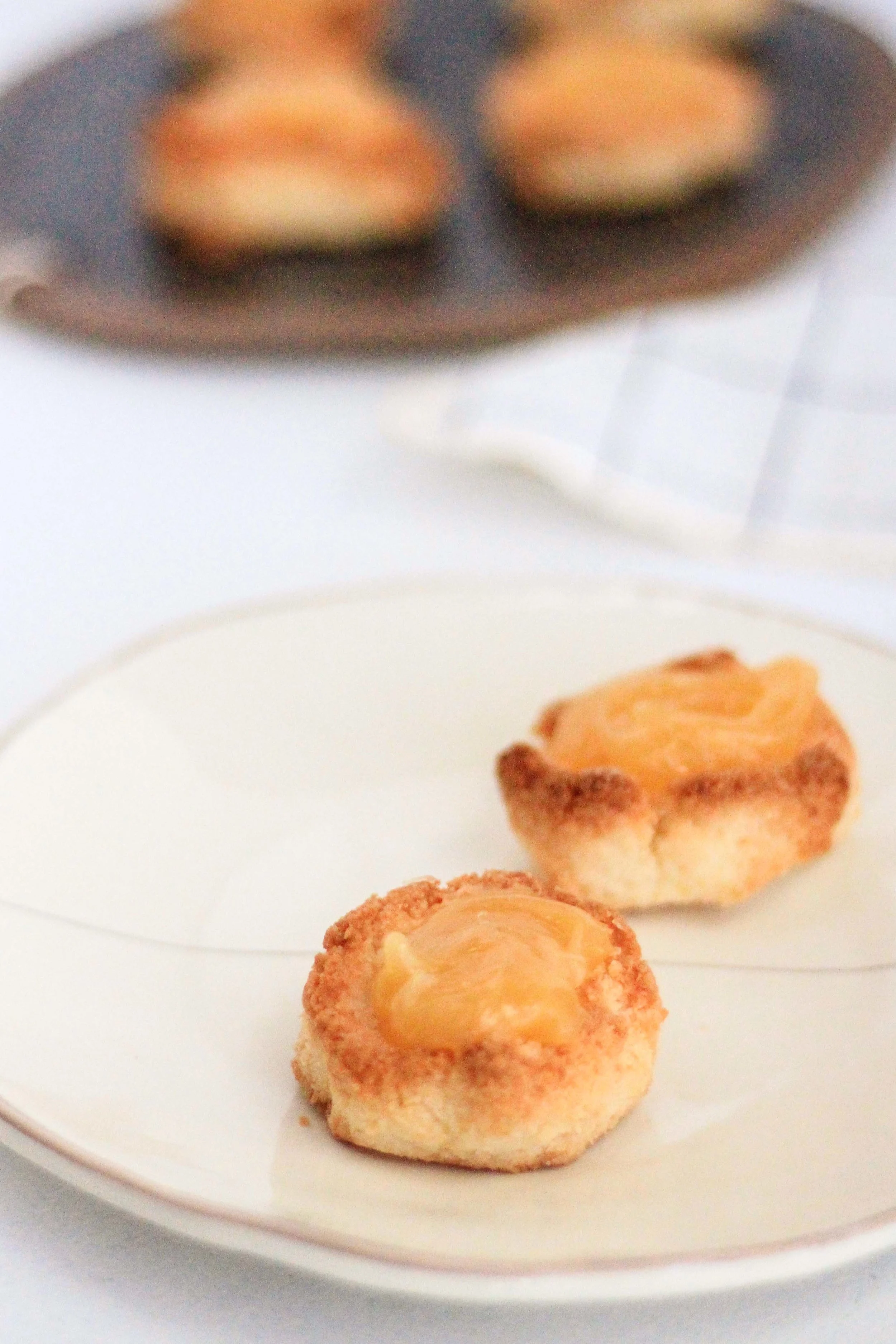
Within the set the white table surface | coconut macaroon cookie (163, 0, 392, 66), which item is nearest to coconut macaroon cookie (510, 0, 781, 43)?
coconut macaroon cookie (163, 0, 392, 66)

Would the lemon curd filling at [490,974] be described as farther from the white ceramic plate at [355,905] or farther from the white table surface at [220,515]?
the white table surface at [220,515]

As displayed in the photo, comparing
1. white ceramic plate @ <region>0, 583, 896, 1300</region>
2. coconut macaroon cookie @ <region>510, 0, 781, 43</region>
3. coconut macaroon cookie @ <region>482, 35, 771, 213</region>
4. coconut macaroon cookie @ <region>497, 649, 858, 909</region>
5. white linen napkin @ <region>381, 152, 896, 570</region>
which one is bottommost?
white ceramic plate @ <region>0, 583, 896, 1300</region>

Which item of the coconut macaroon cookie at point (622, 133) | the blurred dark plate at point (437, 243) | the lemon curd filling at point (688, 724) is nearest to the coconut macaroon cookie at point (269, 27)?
the blurred dark plate at point (437, 243)

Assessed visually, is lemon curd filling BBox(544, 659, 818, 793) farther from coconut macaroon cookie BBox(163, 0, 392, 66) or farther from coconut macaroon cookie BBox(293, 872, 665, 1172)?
coconut macaroon cookie BBox(163, 0, 392, 66)

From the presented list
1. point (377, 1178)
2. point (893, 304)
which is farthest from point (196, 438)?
point (377, 1178)

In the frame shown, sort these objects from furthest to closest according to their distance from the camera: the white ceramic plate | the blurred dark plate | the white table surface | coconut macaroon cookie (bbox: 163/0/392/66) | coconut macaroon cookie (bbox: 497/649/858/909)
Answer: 1. coconut macaroon cookie (bbox: 163/0/392/66)
2. the blurred dark plate
3. the white table surface
4. coconut macaroon cookie (bbox: 497/649/858/909)
5. the white ceramic plate

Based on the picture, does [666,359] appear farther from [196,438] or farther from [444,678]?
[444,678]

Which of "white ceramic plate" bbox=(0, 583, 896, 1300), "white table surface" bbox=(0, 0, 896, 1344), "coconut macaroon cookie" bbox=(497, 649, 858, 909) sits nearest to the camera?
"white ceramic plate" bbox=(0, 583, 896, 1300)
